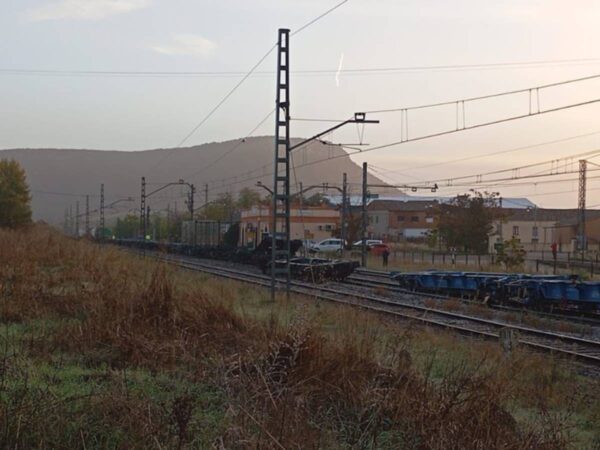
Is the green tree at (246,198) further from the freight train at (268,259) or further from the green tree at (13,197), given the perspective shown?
the freight train at (268,259)

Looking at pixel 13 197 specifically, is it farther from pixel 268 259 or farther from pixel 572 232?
pixel 572 232

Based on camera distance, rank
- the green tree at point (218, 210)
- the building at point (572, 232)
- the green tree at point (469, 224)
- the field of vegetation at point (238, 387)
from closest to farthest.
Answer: the field of vegetation at point (238, 387) → the green tree at point (469, 224) → the building at point (572, 232) → the green tree at point (218, 210)

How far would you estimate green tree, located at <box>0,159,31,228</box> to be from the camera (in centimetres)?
6875

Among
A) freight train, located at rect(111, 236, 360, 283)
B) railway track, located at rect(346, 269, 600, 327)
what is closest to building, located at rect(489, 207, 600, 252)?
freight train, located at rect(111, 236, 360, 283)

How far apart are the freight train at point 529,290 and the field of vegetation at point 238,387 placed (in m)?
12.2

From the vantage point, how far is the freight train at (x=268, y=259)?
26328 millimetres

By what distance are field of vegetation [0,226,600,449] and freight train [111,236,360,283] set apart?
4360 millimetres

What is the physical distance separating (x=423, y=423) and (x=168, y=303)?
5.73m

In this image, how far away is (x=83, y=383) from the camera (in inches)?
289

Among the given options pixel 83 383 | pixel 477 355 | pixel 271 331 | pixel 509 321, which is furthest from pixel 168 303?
pixel 509 321

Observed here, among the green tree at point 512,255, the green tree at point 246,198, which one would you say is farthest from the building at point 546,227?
the green tree at point 246,198

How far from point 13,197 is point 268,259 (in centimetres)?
3775

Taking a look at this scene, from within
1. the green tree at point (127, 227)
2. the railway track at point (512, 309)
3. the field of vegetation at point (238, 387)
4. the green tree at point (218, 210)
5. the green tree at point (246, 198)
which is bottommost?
the railway track at point (512, 309)

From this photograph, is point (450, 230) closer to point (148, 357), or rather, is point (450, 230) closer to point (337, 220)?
point (337, 220)
